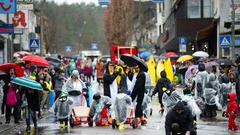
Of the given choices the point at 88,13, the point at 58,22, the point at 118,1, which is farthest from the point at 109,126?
the point at 88,13

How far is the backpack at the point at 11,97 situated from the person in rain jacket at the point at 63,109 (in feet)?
6.17

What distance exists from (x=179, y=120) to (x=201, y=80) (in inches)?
367

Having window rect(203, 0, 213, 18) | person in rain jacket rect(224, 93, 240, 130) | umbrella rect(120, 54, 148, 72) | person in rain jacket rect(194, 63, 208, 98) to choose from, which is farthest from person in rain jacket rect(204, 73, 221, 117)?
window rect(203, 0, 213, 18)

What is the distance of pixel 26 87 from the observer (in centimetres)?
1686

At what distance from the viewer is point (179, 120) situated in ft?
38.8

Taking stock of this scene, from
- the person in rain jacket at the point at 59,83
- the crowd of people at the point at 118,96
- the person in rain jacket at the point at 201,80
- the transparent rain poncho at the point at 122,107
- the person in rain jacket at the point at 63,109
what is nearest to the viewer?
the crowd of people at the point at 118,96

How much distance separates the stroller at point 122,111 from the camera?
17656 millimetres

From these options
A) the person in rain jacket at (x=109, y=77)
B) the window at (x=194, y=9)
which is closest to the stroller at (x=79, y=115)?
the person in rain jacket at (x=109, y=77)

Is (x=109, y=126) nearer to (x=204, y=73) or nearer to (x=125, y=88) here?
(x=125, y=88)

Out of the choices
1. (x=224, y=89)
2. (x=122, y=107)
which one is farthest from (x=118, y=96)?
(x=224, y=89)

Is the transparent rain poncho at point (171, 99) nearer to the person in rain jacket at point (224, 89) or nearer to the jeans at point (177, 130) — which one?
the jeans at point (177, 130)

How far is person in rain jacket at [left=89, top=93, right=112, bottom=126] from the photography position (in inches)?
726

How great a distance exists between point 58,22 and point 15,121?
324 feet

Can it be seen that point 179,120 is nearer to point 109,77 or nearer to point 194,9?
point 109,77
